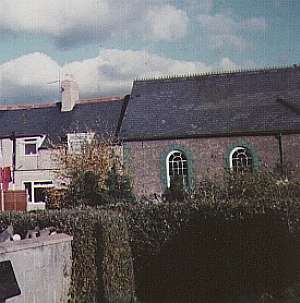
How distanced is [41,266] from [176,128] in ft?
74.5

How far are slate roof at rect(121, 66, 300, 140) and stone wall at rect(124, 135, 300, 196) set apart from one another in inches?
19.4

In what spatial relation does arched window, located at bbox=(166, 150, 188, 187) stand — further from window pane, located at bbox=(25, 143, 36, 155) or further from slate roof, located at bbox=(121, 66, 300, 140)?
window pane, located at bbox=(25, 143, 36, 155)

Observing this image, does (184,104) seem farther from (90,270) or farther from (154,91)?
(90,270)

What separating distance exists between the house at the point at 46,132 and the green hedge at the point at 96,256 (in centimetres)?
2212

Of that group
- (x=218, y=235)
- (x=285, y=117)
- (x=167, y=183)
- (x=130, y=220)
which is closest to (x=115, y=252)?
(x=130, y=220)

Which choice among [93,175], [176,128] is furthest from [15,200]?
[176,128]

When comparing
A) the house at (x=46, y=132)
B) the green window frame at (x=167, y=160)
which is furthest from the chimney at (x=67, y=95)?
the green window frame at (x=167, y=160)

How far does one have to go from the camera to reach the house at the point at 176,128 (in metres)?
31.0

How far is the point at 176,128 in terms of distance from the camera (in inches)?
1280

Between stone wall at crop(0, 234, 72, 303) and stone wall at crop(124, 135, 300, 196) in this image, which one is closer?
stone wall at crop(0, 234, 72, 303)

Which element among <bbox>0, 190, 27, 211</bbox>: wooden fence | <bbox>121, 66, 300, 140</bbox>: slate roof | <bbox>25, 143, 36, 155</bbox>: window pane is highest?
<bbox>121, 66, 300, 140</bbox>: slate roof

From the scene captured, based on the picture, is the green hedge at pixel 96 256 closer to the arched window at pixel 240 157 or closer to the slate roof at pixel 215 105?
the arched window at pixel 240 157

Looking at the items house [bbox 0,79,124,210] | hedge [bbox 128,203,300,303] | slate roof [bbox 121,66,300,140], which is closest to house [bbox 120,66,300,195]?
slate roof [bbox 121,66,300,140]

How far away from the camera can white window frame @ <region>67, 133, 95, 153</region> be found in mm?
33219
